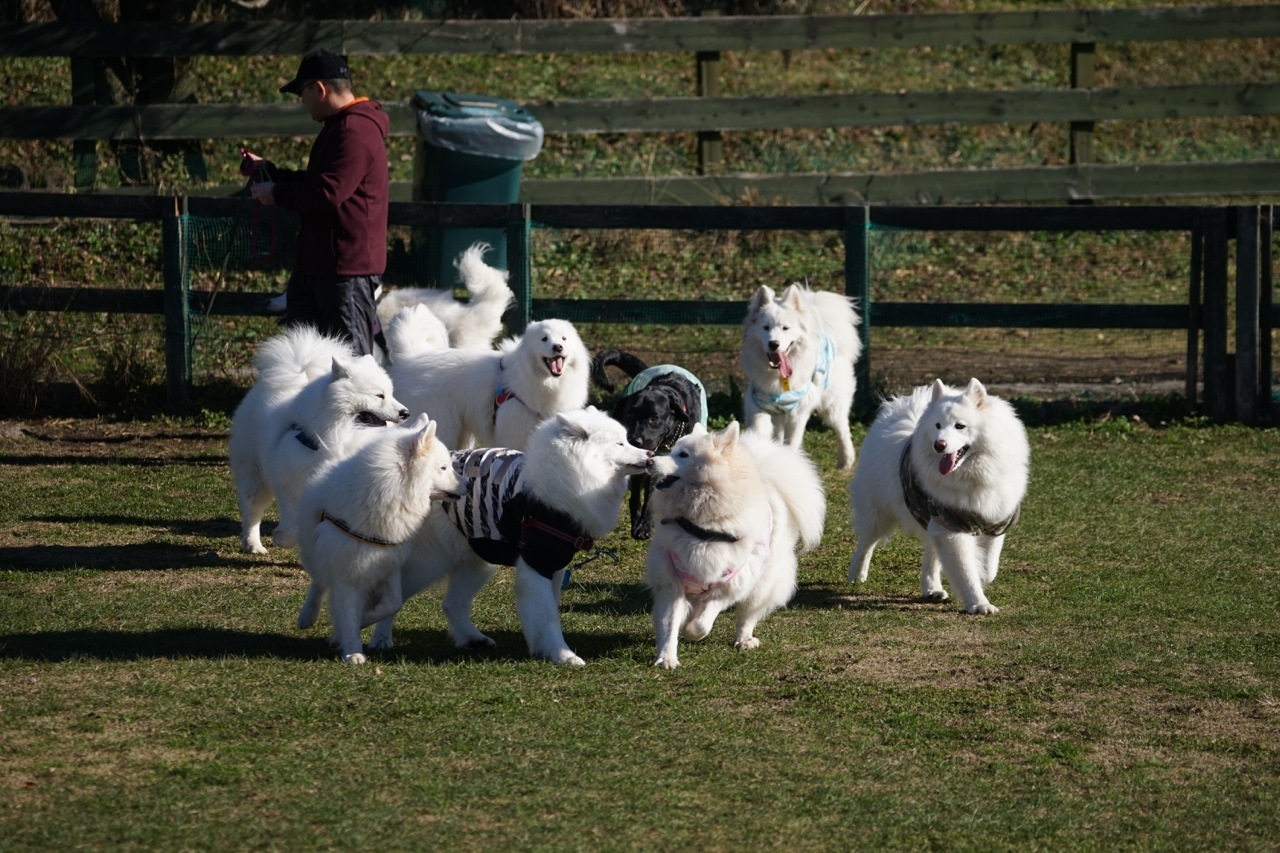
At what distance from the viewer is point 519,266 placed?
1011 cm

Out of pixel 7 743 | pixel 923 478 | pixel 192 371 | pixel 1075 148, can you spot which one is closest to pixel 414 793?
pixel 7 743

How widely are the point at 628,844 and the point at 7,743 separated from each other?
81.7 inches

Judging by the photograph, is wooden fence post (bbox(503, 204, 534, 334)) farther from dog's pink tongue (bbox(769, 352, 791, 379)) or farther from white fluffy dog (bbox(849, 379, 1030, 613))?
white fluffy dog (bbox(849, 379, 1030, 613))

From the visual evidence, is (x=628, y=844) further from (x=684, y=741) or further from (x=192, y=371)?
(x=192, y=371)

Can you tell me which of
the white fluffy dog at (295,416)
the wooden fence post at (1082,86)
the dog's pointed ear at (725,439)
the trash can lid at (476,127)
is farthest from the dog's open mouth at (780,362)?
the wooden fence post at (1082,86)

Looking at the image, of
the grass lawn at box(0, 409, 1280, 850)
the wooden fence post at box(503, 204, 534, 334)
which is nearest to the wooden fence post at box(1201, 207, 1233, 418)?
the grass lawn at box(0, 409, 1280, 850)

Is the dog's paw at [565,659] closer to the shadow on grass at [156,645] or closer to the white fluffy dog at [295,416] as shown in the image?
the shadow on grass at [156,645]

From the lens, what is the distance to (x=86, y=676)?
16.5 ft

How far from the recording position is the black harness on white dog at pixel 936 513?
6016 millimetres

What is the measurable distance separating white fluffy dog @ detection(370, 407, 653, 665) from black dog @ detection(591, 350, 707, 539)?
132 cm

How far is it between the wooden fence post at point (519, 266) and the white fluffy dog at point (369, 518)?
470 cm

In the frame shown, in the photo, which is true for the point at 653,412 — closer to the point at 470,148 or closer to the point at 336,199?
the point at 336,199

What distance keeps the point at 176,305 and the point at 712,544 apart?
6.13 metres

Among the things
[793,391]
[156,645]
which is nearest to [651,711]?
[156,645]
